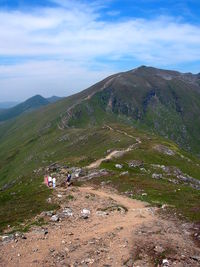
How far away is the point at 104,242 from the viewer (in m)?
29.0

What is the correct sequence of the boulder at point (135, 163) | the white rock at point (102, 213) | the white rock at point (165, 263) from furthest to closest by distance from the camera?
the boulder at point (135, 163)
the white rock at point (102, 213)
the white rock at point (165, 263)

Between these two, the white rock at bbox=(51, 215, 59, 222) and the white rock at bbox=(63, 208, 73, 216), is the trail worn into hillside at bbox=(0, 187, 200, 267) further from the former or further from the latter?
the white rock at bbox=(51, 215, 59, 222)

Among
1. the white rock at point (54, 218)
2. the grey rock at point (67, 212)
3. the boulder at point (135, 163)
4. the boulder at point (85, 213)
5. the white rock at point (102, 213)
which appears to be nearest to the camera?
the white rock at point (54, 218)

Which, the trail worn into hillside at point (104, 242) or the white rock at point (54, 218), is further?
the white rock at point (54, 218)

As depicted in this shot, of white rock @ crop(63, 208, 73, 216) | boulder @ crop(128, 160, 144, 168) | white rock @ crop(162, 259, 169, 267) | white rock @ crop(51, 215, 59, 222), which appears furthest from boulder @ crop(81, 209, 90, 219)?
boulder @ crop(128, 160, 144, 168)

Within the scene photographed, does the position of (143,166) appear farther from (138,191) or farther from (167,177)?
(138,191)

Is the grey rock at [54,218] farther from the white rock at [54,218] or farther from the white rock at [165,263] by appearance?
the white rock at [165,263]

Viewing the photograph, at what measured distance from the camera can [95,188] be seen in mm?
54438

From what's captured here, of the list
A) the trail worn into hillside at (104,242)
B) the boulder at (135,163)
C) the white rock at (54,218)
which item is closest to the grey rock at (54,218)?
the white rock at (54,218)

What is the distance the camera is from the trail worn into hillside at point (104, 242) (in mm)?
25828

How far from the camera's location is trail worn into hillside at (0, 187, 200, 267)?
25.8 m

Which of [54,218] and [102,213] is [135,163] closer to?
[102,213]

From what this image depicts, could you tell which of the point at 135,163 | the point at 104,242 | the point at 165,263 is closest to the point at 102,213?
the point at 104,242

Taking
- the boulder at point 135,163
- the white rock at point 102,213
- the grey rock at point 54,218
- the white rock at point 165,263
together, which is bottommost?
the boulder at point 135,163
